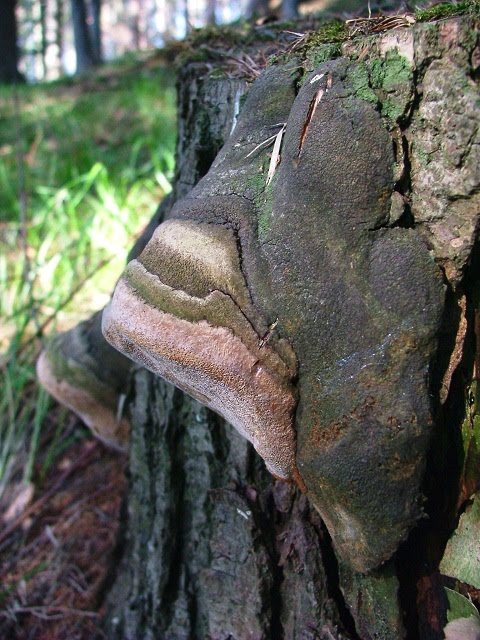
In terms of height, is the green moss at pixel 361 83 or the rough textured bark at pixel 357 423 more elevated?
the green moss at pixel 361 83

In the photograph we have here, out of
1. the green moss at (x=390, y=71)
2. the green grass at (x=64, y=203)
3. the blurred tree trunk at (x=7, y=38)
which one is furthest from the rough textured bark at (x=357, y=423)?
the blurred tree trunk at (x=7, y=38)

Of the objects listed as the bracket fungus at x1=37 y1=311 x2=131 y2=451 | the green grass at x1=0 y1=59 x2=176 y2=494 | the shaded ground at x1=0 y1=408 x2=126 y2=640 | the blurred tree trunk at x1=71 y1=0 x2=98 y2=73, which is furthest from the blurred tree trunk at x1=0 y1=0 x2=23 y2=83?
the bracket fungus at x1=37 y1=311 x2=131 y2=451

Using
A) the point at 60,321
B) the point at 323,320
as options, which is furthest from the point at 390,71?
the point at 60,321

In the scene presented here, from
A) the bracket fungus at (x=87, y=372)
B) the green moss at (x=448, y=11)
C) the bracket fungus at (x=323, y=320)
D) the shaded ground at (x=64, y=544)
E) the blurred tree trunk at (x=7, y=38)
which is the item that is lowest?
the shaded ground at (x=64, y=544)

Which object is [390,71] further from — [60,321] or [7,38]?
[7,38]

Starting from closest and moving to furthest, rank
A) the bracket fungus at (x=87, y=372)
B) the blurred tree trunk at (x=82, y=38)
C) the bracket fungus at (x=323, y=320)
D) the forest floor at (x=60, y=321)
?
the bracket fungus at (x=323, y=320)
the bracket fungus at (x=87, y=372)
the forest floor at (x=60, y=321)
the blurred tree trunk at (x=82, y=38)

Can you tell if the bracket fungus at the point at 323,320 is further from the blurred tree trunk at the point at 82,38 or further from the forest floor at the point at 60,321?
the blurred tree trunk at the point at 82,38
